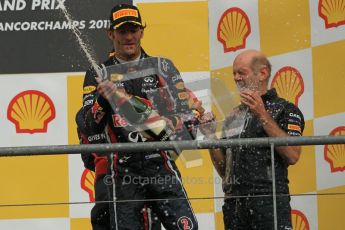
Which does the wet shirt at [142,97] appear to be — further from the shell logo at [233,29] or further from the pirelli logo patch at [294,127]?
the shell logo at [233,29]

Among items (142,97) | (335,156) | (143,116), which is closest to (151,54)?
(142,97)

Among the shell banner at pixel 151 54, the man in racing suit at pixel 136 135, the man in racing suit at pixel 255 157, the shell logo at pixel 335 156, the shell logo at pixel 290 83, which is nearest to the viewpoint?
the man in racing suit at pixel 136 135

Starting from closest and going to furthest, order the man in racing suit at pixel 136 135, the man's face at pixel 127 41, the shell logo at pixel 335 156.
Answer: the man in racing suit at pixel 136 135 → the man's face at pixel 127 41 → the shell logo at pixel 335 156

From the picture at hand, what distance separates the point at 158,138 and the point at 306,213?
80cm

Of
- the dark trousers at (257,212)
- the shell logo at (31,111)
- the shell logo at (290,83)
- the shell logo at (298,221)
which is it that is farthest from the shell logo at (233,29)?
the dark trousers at (257,212)

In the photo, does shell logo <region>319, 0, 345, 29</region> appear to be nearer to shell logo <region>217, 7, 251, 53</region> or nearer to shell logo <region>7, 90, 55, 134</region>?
shell logo <region>217, 7, 251, 53</region>

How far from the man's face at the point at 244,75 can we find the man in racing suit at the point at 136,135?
353mm

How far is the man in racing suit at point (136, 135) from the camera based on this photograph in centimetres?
484

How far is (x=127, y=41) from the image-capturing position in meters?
5.06

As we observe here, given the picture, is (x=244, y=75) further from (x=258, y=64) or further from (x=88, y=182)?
(x=88, y=182)

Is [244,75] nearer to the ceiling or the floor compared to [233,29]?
nearer to the floor

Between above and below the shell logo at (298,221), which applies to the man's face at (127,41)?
above

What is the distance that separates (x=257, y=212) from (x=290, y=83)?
121cm

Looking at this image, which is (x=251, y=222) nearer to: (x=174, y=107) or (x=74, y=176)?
(x=174, y=107)
